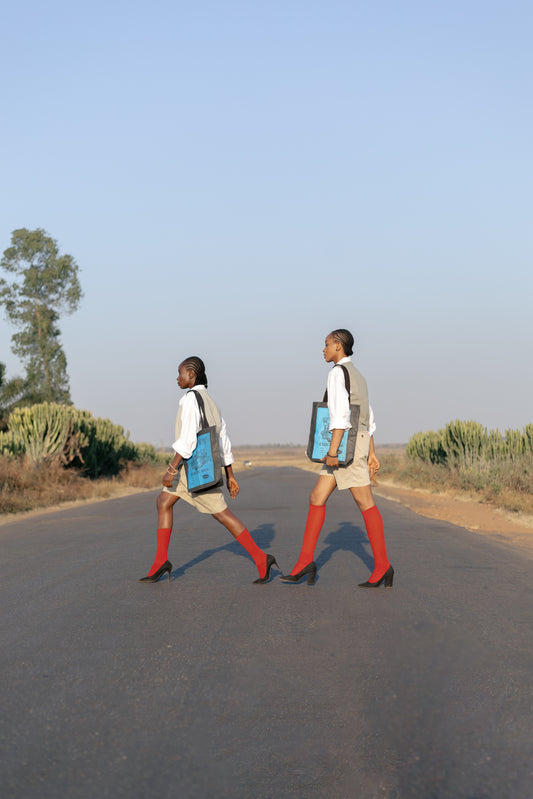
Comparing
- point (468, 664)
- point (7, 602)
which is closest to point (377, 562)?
point (468, 664)

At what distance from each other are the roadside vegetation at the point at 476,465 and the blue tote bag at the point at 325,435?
9.82 metres

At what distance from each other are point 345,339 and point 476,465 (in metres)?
16.9

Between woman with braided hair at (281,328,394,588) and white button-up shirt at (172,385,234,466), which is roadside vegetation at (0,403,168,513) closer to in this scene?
white button-up shirt at (172,385,234,466)

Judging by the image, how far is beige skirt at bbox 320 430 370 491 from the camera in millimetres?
6906

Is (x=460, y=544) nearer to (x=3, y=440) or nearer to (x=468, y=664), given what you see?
(x=468, y=664)

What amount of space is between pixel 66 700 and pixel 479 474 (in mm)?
18984

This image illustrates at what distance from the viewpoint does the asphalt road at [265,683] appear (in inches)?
121

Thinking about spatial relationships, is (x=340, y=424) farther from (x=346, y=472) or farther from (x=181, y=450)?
(x=181, y=450)

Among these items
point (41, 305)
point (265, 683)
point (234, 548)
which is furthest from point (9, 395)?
point (265, 683)

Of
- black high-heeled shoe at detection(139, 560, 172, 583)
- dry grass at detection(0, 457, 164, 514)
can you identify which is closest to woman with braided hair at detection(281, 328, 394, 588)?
black high-heeled shoe at detection(139, 560, 172, 583)

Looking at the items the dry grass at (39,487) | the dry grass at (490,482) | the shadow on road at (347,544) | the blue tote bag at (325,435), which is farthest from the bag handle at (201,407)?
the dry grass at (39,487)

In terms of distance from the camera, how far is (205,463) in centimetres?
696

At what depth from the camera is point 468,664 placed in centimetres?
466

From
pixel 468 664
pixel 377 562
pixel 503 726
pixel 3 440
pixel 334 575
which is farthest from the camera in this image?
pixel 3 440
